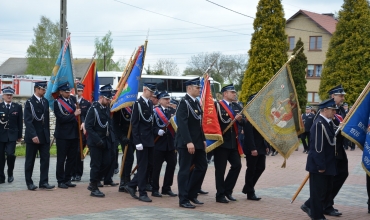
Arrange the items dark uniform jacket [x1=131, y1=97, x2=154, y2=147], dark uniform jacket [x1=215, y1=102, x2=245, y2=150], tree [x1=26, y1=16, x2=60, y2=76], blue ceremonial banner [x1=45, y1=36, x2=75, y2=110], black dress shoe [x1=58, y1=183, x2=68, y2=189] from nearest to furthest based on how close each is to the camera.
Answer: dark uniform jacket [x1=215, y1=102, x2=245, y2=150]
dark uniform jacket [x1=131, y1=97, x2=154, y2=147]
black dress shoe [x1=58, y1=183, x2=68, y2=189]
blue ceremonial banner [x1=45, y1=36, x2=75, y2=110]
tree [x1=26, y1=16, x2=60, y2=76]

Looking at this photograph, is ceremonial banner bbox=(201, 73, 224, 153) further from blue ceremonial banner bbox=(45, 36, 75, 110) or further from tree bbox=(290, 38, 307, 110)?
tree bbox=(290, 38, 307, 110)

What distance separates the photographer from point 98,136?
10.8 meters

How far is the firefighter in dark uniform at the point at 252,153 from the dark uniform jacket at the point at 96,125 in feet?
8.36

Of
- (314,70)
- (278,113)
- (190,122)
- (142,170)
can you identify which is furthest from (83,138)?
(314,70)

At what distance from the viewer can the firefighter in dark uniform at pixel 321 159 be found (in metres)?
8.66

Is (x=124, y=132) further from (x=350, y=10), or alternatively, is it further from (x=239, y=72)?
(x=239, y=72)

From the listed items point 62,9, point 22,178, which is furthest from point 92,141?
point 62,9

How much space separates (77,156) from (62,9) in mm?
10263

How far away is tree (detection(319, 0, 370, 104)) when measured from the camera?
117 feet

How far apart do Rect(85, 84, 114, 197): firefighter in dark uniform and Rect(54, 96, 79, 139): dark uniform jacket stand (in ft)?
2.81

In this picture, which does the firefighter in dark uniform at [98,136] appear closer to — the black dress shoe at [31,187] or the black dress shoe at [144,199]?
the black dress shoe at [144,199]

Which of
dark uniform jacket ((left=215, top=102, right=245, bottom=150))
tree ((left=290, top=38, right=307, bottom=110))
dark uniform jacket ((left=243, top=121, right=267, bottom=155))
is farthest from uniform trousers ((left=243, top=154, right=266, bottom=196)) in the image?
tree ((left=290, top=38, right=307, bottom=110))

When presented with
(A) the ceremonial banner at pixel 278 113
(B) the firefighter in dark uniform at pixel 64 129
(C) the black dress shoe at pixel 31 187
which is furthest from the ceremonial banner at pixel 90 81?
(A) the ceremonial banner at pixel 278 113

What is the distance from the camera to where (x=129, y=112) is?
1180 cm
